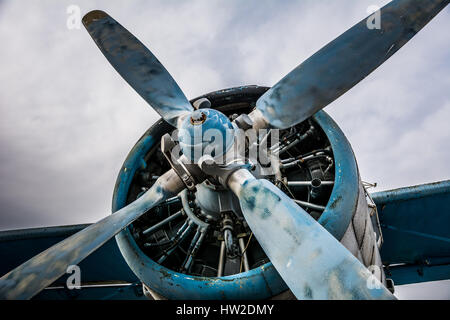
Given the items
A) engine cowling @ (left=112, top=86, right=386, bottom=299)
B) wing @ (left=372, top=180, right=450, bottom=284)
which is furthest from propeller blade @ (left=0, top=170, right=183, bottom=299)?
wing @ (left=372, top=180, right=450, bottom=284)

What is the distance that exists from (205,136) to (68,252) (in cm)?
162

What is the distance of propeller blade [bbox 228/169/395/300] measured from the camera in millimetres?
2231

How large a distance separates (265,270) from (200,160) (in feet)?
4.19

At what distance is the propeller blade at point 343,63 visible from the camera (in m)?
3.67

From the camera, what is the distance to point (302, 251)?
8.59 ft

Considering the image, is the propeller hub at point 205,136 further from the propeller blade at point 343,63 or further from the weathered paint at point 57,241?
the weathered paint at point 57,241

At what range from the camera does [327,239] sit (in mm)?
2533

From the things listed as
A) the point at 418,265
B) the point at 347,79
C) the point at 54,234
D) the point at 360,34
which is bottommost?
the point at 418,265

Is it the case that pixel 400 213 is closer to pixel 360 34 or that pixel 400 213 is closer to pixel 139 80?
pixel 360 34

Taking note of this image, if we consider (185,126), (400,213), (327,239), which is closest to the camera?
(327,239)

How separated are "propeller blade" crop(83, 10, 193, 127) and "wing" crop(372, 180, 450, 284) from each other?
3641 millimetres

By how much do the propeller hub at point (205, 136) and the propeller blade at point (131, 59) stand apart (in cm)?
106
